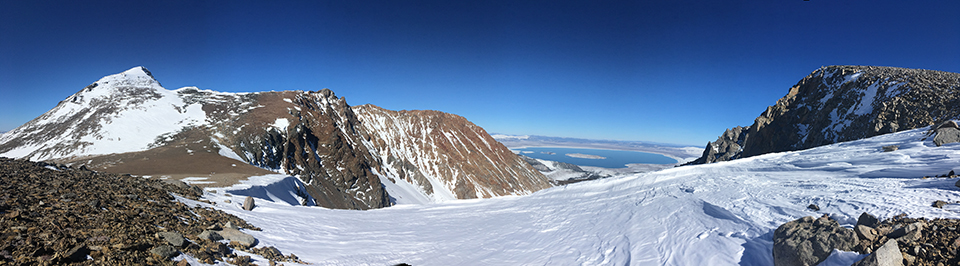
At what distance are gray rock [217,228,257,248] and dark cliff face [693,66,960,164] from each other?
36.4m

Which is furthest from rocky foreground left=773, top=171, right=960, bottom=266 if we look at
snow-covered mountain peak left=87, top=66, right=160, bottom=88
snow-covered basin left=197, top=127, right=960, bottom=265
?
snow-covered mountain peak left=87, top=66, right=160, bottom=88

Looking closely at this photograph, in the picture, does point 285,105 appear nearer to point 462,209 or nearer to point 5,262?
point 462,209

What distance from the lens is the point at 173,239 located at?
6086 millimetres

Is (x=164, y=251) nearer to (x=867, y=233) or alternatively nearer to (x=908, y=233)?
(x=867, y=233)

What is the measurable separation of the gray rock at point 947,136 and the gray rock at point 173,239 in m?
21.6

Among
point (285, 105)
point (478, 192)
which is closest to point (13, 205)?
point (285, 105)

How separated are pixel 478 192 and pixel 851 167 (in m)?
85.6

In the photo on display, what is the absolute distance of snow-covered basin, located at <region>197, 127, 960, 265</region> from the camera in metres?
6.60

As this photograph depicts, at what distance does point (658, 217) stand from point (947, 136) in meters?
11.4

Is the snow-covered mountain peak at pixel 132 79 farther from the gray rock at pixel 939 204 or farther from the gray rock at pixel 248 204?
the gray rock at pixel 939 204

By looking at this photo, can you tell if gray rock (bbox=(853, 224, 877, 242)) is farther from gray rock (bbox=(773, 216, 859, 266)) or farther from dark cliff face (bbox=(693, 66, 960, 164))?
dark cliff face (bbox=(693, 66, 960, 164))

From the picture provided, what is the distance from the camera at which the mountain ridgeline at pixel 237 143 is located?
33.7 m

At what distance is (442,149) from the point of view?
105m

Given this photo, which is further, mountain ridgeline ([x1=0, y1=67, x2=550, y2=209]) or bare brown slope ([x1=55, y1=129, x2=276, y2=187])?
mountain ridgeline ([x1=0, y1=67, x2=550, y2=209])
